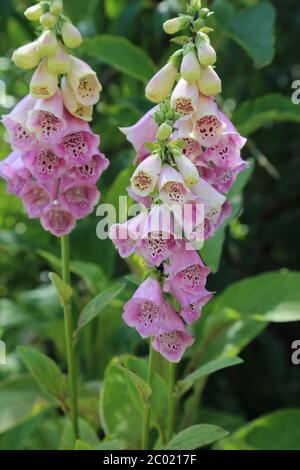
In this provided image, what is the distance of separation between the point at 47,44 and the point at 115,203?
24.5 inches

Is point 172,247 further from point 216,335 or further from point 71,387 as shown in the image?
point 216,335

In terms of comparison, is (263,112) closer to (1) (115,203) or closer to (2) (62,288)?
(1) (115,203)

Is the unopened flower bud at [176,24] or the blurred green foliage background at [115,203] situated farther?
the blurred green foliage background at [115,203]

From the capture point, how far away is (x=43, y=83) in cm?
114

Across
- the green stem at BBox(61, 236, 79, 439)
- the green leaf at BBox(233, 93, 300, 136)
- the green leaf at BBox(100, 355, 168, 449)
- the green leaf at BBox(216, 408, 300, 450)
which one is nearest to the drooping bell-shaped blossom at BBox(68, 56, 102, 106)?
the green stem at BBox(61, 236, 79, 439)

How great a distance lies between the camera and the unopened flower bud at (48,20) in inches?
44.3

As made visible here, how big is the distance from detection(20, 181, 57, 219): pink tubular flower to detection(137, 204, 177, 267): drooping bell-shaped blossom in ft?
0.71

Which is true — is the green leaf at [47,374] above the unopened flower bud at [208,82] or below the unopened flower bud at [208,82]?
below

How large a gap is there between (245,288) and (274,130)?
0.87 meters

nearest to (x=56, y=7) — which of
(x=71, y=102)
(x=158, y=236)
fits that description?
(x=71, y=102)

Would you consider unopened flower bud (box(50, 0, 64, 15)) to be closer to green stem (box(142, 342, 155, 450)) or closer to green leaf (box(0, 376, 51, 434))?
green stem (box(142, 342, 155, 450))

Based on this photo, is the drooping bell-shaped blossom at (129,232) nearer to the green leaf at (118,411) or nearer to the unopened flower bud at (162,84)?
the unopened flower bud at (162,84)

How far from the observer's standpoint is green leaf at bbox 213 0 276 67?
1662mm

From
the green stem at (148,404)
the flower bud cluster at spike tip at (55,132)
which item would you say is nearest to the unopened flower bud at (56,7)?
the flower bud cluster at spike tip at (55,132)
